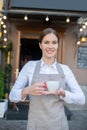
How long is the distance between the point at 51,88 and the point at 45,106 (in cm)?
21

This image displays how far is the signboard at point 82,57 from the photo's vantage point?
8.31 m

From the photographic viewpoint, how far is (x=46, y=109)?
7.47 feet

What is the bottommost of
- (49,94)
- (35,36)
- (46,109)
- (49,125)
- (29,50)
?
(49,125)

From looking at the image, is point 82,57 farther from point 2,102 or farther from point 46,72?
point 46,72

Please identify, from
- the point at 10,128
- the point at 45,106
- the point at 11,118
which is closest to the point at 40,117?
the point at 45,106

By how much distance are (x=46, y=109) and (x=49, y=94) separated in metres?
0.13

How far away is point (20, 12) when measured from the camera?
713cm

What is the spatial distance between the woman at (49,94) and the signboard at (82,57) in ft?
19.8

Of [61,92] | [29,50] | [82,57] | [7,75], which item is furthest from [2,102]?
[61,92]

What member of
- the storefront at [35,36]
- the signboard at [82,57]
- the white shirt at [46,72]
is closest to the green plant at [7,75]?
the storefront at [35,36]

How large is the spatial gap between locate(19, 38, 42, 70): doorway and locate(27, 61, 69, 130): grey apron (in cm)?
612

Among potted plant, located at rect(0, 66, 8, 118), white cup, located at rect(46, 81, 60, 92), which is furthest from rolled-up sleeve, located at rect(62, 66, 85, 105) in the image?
potted plant, located at rect(0, 66, 8, 118)

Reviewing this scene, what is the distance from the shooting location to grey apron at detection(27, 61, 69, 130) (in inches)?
89.4

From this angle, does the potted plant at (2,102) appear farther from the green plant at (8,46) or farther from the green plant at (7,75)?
the green plant at (8,46)
